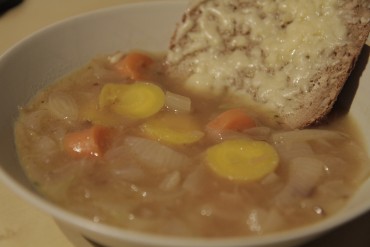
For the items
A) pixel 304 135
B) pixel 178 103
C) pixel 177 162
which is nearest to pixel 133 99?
pixel 178 103

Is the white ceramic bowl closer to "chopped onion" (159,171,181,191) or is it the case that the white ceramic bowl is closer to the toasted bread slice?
the toasted bread slice

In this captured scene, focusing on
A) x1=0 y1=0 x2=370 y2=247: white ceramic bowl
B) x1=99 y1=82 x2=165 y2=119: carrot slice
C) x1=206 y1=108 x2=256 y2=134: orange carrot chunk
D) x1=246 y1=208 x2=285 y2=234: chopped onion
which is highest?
x1=0 y1=0 x2=370 y2=247: white ceramic bowl

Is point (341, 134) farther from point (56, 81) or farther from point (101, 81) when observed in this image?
point (56, 81)

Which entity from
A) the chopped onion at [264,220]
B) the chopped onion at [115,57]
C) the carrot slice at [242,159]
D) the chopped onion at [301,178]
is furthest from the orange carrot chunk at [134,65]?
the chopped onion at [264,220]

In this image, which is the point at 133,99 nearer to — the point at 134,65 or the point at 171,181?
the point at 134,65

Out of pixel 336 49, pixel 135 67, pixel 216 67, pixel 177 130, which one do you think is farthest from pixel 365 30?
pixel 135 67

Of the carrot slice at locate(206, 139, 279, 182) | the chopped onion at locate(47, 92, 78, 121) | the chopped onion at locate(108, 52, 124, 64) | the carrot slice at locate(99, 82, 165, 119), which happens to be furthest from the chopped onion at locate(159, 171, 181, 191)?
the chopped onion at locate(108, 52, 124, 64)

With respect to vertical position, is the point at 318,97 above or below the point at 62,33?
below

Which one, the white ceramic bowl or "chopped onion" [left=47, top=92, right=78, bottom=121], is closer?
the white ceramic bowl

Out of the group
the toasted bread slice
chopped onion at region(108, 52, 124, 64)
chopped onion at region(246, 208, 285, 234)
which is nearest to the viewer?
chopped onion at region(246, 208, 285, 234)
